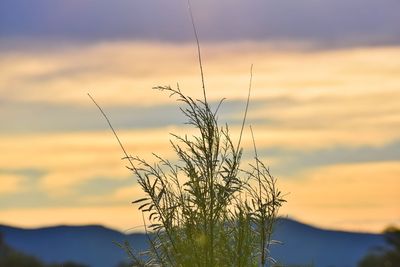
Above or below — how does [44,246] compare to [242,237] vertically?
above

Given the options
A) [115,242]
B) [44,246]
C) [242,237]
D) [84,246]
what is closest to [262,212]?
[242,237]

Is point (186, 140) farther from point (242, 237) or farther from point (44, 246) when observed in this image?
point (44, 246)

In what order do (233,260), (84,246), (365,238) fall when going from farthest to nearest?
(365,238)
(84,246)
(233,260)

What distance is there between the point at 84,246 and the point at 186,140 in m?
133

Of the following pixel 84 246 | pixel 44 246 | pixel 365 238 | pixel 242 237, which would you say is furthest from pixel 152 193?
pixel 365 238

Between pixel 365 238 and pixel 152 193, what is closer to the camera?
pixel 152 193

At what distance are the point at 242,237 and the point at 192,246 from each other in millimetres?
547

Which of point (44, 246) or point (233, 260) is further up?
point (44, 246)

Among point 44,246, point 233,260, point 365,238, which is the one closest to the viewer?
point 233,260

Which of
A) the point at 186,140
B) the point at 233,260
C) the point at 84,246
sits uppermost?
the point at 84,246

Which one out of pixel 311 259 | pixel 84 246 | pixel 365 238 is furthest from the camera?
pixel 365 238

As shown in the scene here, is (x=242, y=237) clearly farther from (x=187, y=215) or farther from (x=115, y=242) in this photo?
(x=115, y=242)

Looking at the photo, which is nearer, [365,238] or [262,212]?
[262,212]

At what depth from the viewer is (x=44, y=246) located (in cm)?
15888
